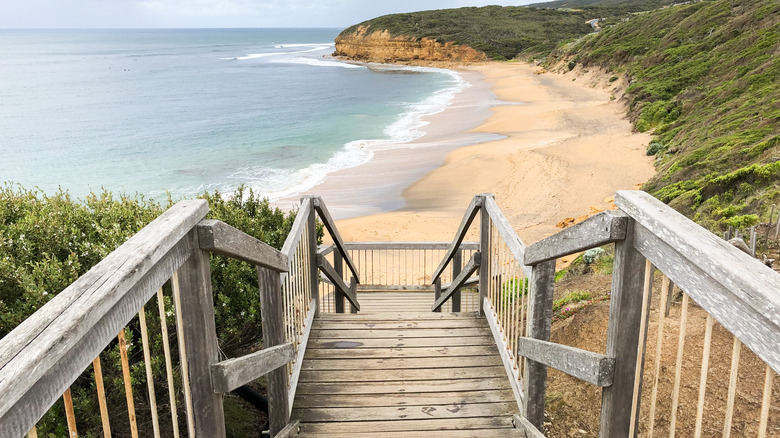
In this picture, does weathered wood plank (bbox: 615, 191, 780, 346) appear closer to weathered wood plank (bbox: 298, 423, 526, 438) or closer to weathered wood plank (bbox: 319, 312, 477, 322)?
weathered wood plank (bbox: 298, 423, 526, 438)

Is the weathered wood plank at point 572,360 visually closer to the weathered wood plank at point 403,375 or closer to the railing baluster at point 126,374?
the weathered wood plank at point 403,375

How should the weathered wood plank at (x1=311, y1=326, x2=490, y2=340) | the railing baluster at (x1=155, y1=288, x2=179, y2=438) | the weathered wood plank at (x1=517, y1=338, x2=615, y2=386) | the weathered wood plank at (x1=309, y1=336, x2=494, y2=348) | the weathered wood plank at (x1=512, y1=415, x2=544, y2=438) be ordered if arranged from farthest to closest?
1. the weathered wood plank at (x1=311, y1=326, x2=490, y2=340)
2. the weathered wood plank at (x1=309, y1=336, x2=494, y2=348)
3. the weathered wood plank at (x1=512, y1=415, x2=544, y2=438)
4. the weathered wood plank at (x1=517, y1=338, x2=615, y2=386)
5. the railing baluster at (x1=155, y1=288, x2=179, y2=438)

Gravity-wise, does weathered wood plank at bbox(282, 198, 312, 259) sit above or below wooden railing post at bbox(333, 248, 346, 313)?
above

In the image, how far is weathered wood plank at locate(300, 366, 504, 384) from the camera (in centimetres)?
384

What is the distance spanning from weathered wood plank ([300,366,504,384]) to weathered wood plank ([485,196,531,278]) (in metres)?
0.94

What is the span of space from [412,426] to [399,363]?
77cm

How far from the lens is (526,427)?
311cm

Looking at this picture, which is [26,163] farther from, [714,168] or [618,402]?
[618,402]

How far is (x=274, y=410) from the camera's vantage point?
3.21 meters

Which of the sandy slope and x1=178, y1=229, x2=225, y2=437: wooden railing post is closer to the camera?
x1=178, y1=229, x2=225, y2=437: wooden railing post

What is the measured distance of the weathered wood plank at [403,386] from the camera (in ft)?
12.1

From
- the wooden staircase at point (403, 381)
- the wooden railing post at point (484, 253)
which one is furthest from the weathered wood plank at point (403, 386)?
the wooden railing post at point (484, 253)

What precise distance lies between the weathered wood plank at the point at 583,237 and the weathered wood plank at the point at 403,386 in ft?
3.73

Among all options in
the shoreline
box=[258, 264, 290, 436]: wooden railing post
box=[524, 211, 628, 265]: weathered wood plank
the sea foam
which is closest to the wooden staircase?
box=[258, 264, 290, 436]: wooden railing post
